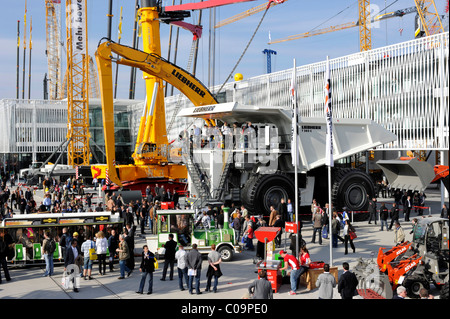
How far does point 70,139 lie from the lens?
56781 mm

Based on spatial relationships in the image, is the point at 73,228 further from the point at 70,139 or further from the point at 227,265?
the point at 70,139

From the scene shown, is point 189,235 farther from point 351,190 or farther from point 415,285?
point 351,190

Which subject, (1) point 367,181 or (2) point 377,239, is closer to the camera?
(2) point 377,239

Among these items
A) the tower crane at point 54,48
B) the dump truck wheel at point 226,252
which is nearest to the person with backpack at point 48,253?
the dump truck wheel at point 226,252

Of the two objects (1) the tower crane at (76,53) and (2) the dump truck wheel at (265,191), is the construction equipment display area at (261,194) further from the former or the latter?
(1) the tower crane at (76,53)

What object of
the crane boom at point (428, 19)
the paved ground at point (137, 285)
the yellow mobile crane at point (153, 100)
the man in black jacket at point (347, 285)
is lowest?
the paved ground at point (137, 285)

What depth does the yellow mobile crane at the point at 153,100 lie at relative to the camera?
30938 millimetres

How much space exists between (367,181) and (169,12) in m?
16.7

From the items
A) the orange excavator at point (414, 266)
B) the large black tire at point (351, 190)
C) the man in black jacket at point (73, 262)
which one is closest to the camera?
the orange excavator at point (414, 266)

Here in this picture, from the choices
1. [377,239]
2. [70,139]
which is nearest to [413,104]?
[377,239]

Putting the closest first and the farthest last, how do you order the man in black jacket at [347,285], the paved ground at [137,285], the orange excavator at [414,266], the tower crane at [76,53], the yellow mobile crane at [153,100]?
the man in black jacket at [347,285] < the orange excavator at [414,266] < the paved ground at [137,285] < the yellow mobile crane at [153,100] < the tower crane at [76,53]

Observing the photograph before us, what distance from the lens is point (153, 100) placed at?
32.9m

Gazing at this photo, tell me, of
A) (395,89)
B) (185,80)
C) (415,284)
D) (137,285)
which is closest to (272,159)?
(185,80)

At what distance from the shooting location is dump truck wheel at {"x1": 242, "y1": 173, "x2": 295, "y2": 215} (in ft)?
76.3
